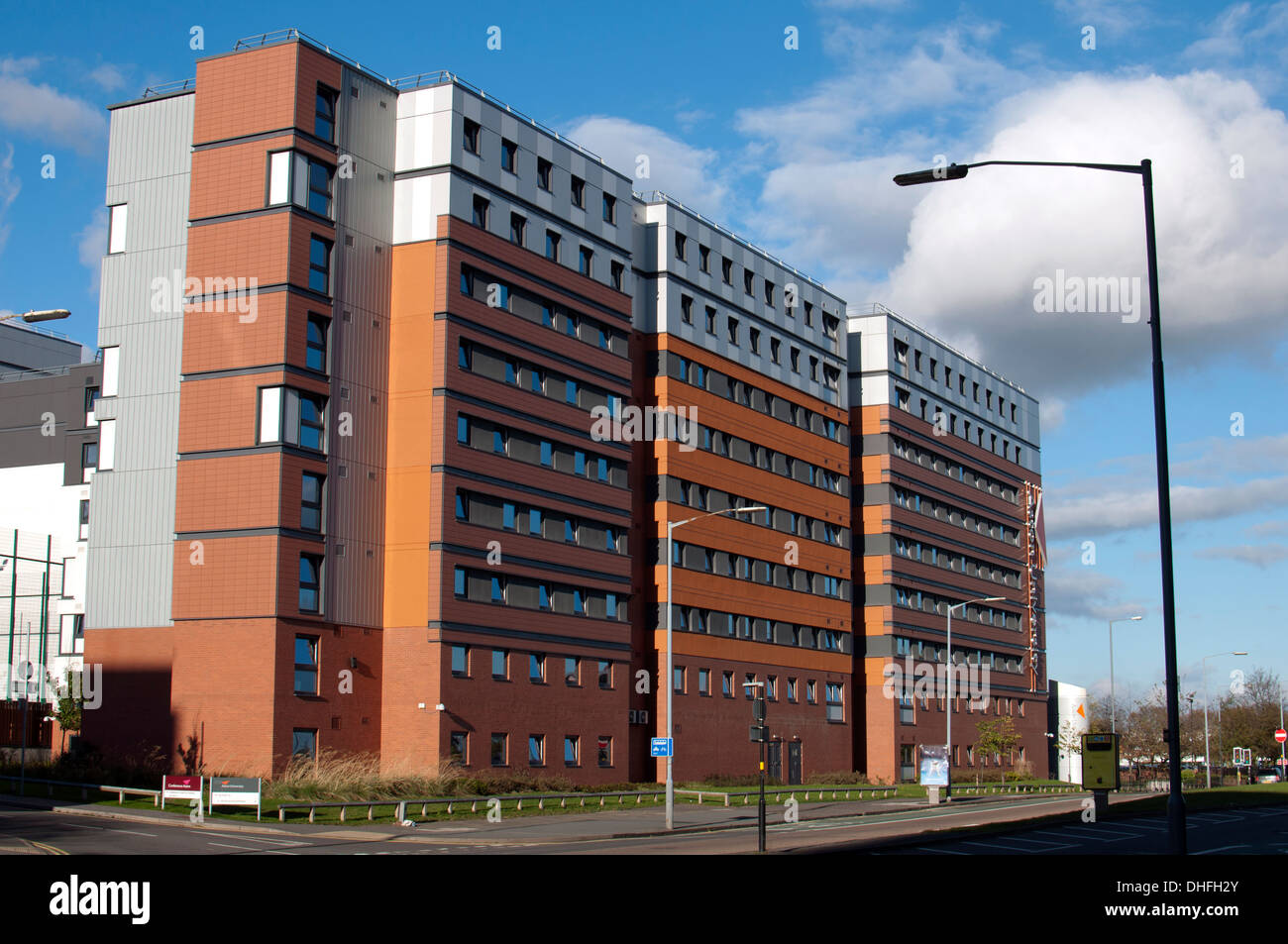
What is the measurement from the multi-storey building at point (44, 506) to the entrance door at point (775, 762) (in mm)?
37017

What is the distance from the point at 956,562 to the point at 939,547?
3986mm

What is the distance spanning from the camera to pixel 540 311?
5894 cm

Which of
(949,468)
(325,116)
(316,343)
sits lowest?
(316,343)

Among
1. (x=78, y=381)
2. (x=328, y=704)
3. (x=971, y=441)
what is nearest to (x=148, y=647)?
(x=328, y=704)

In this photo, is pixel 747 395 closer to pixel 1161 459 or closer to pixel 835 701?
pixel 835 701

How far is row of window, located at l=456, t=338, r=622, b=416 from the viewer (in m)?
55.1

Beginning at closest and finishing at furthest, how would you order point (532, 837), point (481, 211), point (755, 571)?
point (532, 837) < point (481, 211) < point (755, 571)

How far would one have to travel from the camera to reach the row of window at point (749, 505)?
66125 millimetres

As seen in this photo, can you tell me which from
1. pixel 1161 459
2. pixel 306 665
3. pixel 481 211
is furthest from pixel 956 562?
pixel 1161 459

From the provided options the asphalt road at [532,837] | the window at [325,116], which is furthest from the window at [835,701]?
the window at [325,116]

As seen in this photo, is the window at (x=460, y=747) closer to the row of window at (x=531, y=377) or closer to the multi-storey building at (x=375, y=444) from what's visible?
the multi-storey building at (x=375, y=444)

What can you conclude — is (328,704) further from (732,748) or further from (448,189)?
(732,748)

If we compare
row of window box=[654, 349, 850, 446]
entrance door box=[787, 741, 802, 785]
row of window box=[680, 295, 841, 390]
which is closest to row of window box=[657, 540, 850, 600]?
row of window box=[654, 349, 850, 446]
